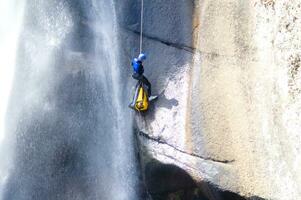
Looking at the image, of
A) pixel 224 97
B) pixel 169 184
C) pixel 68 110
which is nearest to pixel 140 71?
pixel 224 97

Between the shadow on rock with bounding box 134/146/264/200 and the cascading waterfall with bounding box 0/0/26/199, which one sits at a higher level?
the cascading waterfall with bounding box 0/0/26/199

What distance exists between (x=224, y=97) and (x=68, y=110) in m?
3.55

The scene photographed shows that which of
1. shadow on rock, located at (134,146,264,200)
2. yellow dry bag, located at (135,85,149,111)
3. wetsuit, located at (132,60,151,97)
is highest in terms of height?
wetsuit, located at (132,60,151,97)

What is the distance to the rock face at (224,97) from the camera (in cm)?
697

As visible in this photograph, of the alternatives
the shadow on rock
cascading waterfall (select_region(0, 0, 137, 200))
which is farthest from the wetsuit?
the shadow on rock

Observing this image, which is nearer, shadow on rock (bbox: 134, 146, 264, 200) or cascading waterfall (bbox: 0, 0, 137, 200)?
shadow on rock (bbox: 134, 146, 264, 200)

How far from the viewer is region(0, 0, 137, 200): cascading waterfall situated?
9.33 meters

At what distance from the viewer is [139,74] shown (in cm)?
830

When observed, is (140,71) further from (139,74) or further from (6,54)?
(6,54)

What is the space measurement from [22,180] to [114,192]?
2430 millimetres

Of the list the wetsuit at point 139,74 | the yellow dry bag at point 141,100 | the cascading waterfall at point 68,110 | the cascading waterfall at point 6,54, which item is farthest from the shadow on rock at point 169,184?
the cascading waterfall at point 6,54

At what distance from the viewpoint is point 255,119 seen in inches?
291

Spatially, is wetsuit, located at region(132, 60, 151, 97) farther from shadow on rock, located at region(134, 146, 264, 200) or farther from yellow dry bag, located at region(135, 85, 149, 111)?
shadow on rock, located at region(134, 146, 264, 200)

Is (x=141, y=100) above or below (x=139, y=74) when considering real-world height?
below
